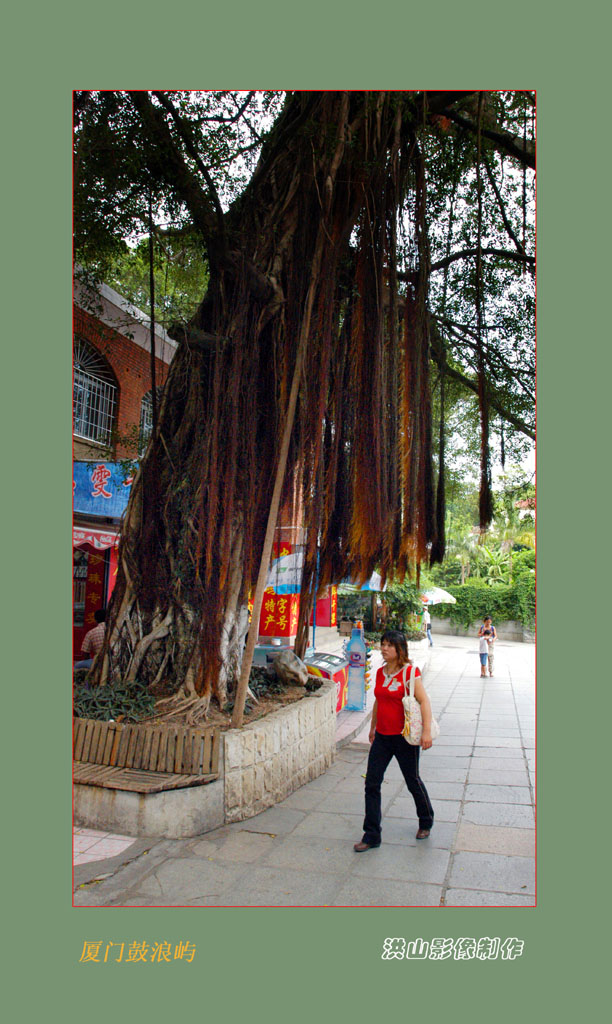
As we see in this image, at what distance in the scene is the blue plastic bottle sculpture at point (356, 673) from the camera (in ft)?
28.1

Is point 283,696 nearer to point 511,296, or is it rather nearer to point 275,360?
point 275,360

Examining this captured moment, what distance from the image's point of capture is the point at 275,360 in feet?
15.9

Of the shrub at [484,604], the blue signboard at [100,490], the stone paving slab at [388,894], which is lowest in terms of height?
the shrub at [484,604]

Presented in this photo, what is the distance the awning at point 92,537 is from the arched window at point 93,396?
1808 millimetres

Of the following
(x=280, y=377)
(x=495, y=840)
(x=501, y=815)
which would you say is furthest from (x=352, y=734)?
(x=280, y=377)

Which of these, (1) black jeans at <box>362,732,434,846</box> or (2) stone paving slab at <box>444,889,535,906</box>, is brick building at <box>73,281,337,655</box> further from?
(2) stone paving slab at <box>444,889,535,906</box>

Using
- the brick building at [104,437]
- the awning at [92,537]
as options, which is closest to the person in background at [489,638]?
the brick building at [104,437]

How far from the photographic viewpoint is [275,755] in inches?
180

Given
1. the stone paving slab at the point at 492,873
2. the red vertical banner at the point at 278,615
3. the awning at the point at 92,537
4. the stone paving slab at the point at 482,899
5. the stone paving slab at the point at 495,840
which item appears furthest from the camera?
the red vertical banner at the point at 278,615

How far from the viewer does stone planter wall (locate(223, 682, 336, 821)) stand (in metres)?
4.11

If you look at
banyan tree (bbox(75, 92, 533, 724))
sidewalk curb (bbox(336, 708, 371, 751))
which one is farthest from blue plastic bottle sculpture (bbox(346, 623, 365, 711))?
banyan tree (bbox(75, 92, 533, 724))

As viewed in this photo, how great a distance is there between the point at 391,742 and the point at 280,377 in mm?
2775

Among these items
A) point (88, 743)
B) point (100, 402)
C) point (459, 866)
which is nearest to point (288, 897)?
point (459, 866)

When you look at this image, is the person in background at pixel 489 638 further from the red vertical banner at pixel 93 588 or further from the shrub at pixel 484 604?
the shrub at pixel 484 604
